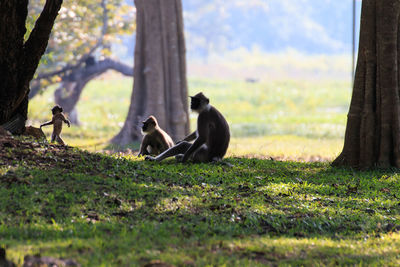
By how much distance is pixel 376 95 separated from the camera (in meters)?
12.5

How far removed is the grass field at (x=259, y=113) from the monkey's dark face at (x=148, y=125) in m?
6.28

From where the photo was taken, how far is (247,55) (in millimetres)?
114625

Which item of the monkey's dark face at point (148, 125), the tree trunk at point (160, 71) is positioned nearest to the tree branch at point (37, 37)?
the monkey's dark face at point (148, 125)

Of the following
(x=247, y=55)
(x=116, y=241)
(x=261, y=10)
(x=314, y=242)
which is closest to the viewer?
(x=116, y=241)

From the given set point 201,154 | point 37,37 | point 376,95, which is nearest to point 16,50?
point 37,37

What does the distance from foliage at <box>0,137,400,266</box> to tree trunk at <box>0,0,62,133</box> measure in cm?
129

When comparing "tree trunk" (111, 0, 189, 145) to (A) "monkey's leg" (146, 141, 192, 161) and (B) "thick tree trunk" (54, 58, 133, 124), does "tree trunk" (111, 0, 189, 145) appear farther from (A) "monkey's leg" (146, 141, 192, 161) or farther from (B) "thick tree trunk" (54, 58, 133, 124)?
(B) "thick tree trunk" (54, 58, 133, 124)

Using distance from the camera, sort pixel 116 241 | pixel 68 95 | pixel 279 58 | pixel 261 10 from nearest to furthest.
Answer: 1. pixel 116 241
2. pixel 68 95
3. pixel 279 58
4. pixel 261 10

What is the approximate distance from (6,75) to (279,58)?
95428 millimetres

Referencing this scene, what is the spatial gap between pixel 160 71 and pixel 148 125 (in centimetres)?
815

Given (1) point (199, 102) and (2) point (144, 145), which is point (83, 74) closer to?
(2) point (144, 145)

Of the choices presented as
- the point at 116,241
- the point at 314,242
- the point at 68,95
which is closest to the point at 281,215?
the point at 314,242

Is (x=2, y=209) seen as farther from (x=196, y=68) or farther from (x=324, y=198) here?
(x=196, y=68)

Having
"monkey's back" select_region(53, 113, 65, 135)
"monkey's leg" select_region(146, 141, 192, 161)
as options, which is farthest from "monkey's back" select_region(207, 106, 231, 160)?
"monkey's back" select_region(53, 113, 65, 135)
